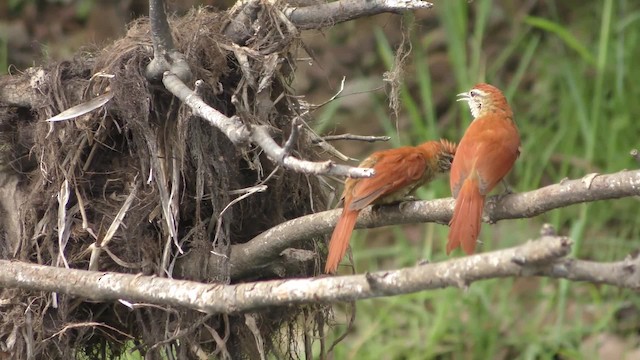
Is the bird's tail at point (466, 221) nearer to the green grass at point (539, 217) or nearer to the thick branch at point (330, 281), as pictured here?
the thick branch at point (330, 281)

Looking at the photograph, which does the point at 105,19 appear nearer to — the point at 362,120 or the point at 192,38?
the point at 362,120

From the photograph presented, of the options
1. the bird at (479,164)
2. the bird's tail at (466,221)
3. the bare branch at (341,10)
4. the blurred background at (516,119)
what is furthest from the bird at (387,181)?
the blurred background at (516,119)

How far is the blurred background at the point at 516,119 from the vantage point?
6047 mm

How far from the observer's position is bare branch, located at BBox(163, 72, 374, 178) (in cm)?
254

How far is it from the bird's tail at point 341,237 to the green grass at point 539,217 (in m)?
2.25

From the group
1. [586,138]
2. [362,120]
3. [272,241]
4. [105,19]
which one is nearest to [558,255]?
[272,241]

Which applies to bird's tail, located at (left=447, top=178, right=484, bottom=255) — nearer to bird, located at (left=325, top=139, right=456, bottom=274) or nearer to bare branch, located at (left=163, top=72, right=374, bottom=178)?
bird, located at (left=325, top=139, right=456, bottom=274)

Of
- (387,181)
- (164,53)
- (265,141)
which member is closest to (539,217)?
(387,181)

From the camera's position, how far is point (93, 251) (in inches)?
142

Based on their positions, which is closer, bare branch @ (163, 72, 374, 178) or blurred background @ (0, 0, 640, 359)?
bare branch @ (163, 72, 374, 178)

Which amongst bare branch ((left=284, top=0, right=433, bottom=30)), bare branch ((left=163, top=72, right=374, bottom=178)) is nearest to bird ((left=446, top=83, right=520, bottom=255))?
bare branch ((left=284, top=0, right=433, bottom=30))

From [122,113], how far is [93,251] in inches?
17.5

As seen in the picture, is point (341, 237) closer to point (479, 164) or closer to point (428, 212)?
point (428, 212)

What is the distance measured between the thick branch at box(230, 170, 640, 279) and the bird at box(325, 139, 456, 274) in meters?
0.05
